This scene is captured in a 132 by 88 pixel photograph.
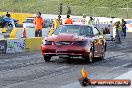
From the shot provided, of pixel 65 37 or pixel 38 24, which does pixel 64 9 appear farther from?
pixel 65 37

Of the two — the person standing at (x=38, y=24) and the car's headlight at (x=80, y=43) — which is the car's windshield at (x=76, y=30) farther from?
the person standing at (x=38, y=24)

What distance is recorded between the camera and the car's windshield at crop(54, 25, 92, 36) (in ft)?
53.7

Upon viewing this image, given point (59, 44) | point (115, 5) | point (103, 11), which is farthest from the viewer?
point (115, 5)

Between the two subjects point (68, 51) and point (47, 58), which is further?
point (47, 58)

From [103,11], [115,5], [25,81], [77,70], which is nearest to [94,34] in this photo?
[77,70]

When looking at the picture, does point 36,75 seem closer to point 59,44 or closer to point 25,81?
point 25,81

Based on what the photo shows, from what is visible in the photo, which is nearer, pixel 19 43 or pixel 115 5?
pixel 19 43

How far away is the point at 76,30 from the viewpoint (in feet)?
54.0

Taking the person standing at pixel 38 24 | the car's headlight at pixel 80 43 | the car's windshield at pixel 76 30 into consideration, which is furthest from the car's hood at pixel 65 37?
the person standing at pixel 38 24

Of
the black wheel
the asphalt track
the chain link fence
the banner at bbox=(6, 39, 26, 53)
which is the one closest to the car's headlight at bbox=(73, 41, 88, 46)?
the asphalt track

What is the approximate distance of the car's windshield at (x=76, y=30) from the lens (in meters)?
16.4

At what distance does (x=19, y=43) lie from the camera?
21516 mm

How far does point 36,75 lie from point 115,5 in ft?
204

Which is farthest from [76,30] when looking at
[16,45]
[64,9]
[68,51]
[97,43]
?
[64,9]
